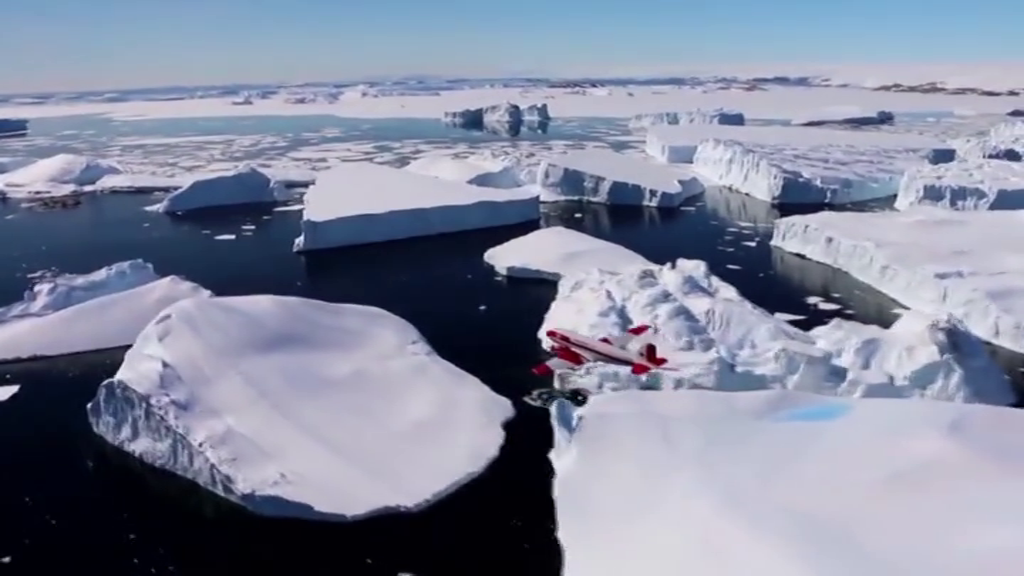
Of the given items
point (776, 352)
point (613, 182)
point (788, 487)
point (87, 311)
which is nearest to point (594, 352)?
point (776, 352)

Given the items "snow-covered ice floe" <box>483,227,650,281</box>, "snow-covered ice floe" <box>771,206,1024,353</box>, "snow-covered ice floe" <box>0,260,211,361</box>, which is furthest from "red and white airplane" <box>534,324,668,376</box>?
"snow-covered ice floe" <box>0,260,211,361</box>

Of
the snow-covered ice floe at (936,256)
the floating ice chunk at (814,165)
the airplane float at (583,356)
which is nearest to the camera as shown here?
the airplane float at (583,356)

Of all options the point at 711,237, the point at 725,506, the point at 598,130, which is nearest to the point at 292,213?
the point at 711,237

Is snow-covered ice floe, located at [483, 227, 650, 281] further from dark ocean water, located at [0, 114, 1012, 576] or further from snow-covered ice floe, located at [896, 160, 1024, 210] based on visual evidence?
snow-covered ice floe, located at [896, 160, 1024, 210]

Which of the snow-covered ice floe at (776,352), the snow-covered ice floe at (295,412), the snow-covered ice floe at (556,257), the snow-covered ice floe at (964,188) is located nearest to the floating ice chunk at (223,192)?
the snow-covered ice floe at (556,257)

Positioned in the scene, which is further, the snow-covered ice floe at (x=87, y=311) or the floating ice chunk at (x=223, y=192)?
the floating ice chunk at (x=223, y=192)

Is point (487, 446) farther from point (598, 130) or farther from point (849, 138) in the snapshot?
point (598, 130)

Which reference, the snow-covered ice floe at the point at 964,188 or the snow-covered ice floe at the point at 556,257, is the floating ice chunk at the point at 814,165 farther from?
the snow-covered ice floe at the point at 556,257
